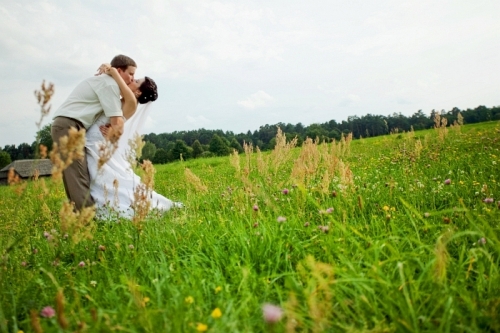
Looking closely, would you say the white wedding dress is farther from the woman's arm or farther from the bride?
the woman's arm

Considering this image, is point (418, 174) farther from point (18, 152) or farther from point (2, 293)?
point (18, 152)

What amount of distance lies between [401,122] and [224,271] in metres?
60.0

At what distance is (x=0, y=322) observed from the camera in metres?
1.56

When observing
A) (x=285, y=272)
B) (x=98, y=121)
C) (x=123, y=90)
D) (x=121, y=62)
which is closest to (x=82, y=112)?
(x=98, y=121)

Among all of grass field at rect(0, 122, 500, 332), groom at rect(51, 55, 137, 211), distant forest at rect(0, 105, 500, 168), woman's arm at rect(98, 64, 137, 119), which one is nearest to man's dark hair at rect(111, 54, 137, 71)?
A: woman's arm at rect(98, 64, 137, 119)

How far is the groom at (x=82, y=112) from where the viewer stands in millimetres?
4289

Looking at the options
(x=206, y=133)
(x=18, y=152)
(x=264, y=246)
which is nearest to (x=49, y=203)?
(x=264, y=246)

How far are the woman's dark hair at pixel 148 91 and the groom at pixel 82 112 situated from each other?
78 cm

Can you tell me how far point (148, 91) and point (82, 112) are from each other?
1.12m

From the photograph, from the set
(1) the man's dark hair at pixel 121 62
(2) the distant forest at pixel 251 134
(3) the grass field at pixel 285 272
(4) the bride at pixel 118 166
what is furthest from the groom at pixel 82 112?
(2) the distant forest at pixel 251 134

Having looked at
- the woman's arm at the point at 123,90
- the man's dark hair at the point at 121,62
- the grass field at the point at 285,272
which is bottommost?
the grass field at the point at 285,272

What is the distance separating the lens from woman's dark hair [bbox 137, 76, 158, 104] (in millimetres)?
5113

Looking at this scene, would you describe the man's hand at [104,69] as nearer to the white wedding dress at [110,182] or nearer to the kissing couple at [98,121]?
the kissing couple at [98,121]

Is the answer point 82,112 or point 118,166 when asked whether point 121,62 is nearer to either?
point 82,112
